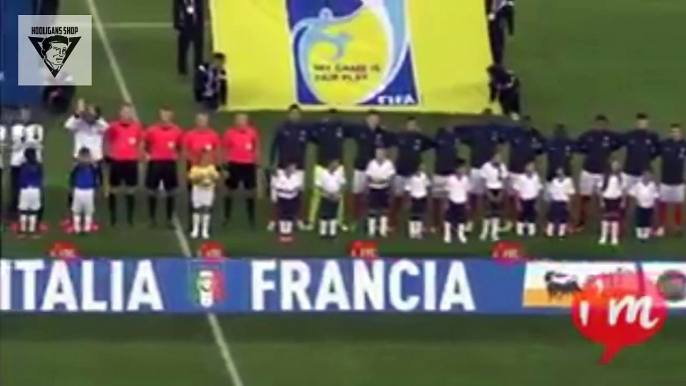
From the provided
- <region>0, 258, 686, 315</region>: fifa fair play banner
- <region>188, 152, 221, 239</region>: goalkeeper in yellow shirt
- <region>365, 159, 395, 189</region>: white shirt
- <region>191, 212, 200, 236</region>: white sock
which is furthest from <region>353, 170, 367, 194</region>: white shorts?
<region>0, 258, 686, 315</region>: fifa fair play banner

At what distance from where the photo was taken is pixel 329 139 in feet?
73.9

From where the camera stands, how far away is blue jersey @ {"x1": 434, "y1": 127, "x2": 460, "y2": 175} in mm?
22375

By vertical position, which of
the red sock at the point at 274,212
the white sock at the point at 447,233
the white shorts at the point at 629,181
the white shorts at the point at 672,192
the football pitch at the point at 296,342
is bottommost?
the football pitch at the point at 296,342

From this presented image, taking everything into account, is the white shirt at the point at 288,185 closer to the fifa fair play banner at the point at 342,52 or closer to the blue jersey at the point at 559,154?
the blue jersey at the point at 559,154

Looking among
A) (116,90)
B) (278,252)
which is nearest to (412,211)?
(278,252)

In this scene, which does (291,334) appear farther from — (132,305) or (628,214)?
(628,214)

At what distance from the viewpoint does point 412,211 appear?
72.9 ft

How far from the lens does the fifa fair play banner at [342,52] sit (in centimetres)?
2538

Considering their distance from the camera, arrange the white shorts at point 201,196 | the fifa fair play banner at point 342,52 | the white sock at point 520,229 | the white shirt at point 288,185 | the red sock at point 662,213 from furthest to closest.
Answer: the fifa fair play banner at point 342,52 < the red sock at point 662,213 < the white sock at point 520,229 < the white shirt at point 288,185 < the white shorts at point 201,196

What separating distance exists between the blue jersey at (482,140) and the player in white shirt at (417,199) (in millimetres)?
599

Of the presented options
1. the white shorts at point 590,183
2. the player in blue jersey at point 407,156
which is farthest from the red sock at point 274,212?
the white shorts at point 590,183

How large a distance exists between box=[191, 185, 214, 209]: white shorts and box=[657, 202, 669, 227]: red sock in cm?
464

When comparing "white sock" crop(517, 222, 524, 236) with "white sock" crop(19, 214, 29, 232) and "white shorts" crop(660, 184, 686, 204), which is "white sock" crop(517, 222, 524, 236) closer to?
"white shorts" crop(660, 184, 686, 204)

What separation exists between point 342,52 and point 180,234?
425 cm
